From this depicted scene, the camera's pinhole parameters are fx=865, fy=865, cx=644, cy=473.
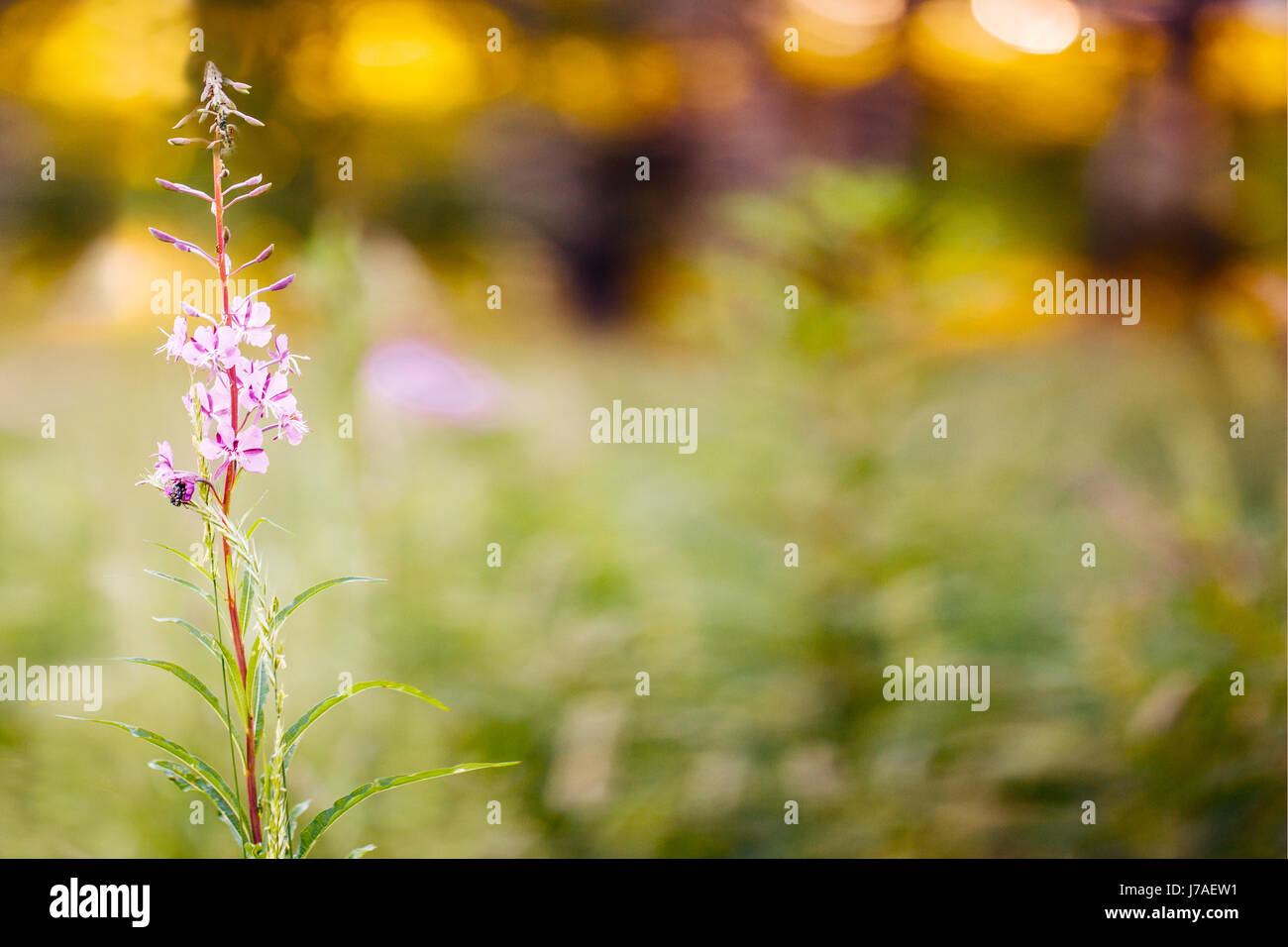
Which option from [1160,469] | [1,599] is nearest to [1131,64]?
[1160,469]

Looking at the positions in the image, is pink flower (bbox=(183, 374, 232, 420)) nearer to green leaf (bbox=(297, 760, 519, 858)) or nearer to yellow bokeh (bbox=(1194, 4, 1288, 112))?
green leaf (bbox=(297, 760, 519, 858))

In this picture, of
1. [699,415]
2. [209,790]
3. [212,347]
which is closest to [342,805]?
[209,790]

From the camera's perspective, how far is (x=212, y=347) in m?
0.53

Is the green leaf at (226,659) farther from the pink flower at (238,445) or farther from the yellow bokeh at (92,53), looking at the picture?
the yellow bokeh at (92,53)

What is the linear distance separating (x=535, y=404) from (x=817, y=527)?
41cm

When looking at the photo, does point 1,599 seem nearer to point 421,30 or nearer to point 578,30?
point 421,30

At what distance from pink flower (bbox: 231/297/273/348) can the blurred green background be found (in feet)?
1.13

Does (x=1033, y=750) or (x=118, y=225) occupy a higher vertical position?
(x=118, y=225)

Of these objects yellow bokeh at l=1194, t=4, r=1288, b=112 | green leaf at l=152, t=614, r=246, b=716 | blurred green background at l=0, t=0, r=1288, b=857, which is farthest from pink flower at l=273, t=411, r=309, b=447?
yellow bokeh at l=1194, t=4, r=1288, b=112

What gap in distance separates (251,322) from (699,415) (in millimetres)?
570

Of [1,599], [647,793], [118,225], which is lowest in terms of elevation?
[647,793]

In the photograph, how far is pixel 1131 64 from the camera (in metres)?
1.06

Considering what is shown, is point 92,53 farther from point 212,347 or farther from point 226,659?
point 226,659

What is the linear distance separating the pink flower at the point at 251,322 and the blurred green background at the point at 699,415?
346 millimetres
